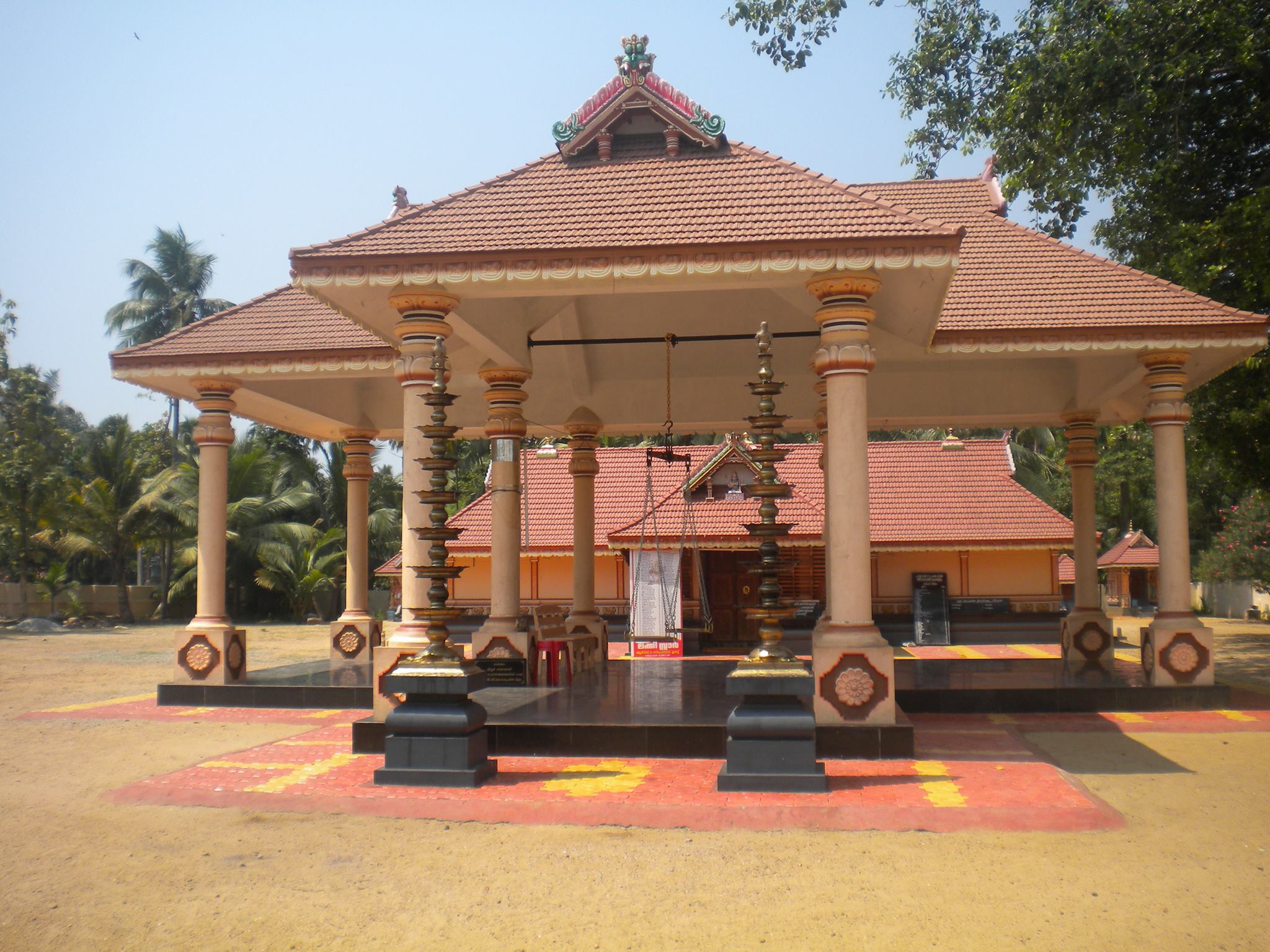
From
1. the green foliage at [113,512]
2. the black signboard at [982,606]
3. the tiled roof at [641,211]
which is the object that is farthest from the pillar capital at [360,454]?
the green foliage at [113,512]

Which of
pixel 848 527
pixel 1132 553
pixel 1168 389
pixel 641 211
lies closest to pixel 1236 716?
pixel 1168 389

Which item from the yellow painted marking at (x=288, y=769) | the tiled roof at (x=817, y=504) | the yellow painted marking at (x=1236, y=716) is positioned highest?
the tiled roof at (x=817, y=504)

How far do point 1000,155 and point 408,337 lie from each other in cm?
1100

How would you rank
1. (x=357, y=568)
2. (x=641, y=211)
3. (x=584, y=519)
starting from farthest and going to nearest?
1. (x=357, y=568)
2. (x=584, y=519)
3. (x=641, y=211)

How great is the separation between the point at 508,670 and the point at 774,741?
176 inches

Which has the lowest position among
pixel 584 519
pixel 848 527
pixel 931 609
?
pixel 931 609

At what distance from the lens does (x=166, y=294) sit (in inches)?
1757

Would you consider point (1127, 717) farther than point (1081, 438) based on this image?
No

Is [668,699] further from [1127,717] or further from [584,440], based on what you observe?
[584,440]

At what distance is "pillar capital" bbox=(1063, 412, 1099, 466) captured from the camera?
44.0ft

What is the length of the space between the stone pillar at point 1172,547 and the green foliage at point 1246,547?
22.8 meters

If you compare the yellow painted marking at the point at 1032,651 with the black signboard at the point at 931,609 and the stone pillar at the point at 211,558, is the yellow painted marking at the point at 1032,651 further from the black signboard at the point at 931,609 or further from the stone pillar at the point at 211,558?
the stone pillar at the point at 211,558

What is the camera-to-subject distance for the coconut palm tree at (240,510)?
3116 centimetres

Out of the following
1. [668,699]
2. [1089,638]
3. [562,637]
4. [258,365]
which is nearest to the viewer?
[668,699]
